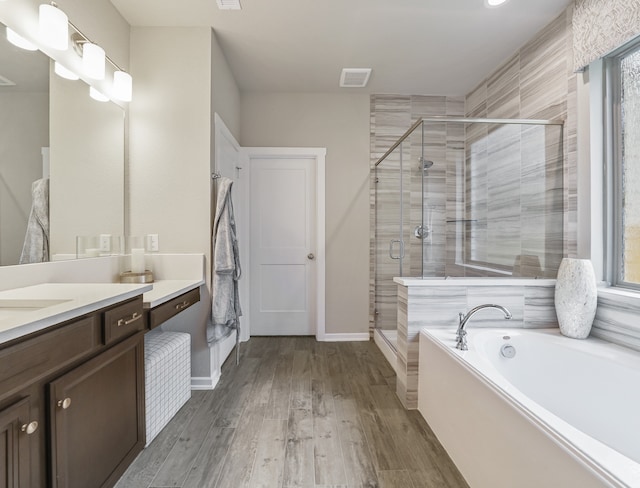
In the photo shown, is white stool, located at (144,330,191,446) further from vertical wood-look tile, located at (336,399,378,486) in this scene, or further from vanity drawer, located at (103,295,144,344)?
vertical wood-look tile, located at (336,399,378,486)

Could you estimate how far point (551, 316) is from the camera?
206 cm

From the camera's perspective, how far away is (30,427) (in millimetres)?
941

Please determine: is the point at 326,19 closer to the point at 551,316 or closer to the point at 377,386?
the point at 551,316

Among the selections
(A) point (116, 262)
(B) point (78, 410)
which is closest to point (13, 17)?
(A) point (116, 262)

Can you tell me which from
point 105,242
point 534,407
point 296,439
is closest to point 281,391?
point 296,439

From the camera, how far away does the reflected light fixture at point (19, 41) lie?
1.42 metres

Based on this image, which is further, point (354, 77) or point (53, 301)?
point (354, 77)

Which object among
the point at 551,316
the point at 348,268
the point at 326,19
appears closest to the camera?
the point at 551,316

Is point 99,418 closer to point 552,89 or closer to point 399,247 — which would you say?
point 399,247

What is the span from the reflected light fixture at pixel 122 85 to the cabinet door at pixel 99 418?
1.64 metres

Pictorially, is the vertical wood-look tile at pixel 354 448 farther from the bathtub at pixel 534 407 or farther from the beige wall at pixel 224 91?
the beige wall at pixel 224 91

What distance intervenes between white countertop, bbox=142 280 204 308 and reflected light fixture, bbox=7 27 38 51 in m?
1.28

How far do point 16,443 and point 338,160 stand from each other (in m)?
3.10

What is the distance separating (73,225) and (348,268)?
7.83 ft
